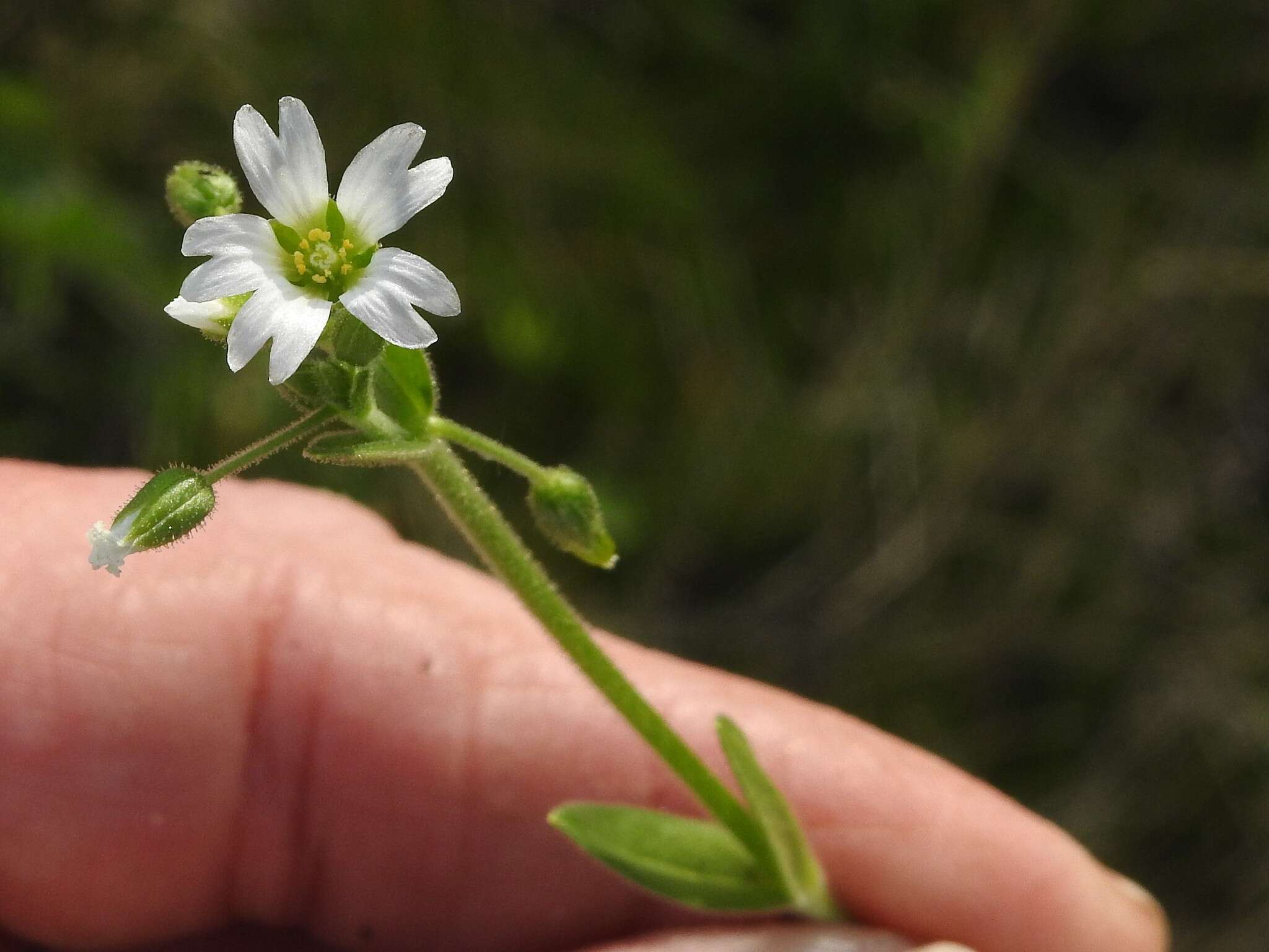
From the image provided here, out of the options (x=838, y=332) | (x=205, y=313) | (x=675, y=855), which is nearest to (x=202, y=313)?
(x=205, y=313)

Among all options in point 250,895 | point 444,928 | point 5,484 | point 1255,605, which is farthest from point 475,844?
point 1255,605

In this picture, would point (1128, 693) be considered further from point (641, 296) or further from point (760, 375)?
point (641, 296)

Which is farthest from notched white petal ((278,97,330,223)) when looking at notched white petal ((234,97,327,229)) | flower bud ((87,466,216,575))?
flower bud ((87,466,216,575))

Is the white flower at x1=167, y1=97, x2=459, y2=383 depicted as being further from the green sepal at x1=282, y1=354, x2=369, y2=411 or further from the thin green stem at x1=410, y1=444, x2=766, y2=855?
the thin green stem at x1=410, y1=444, x2=766, y2=855

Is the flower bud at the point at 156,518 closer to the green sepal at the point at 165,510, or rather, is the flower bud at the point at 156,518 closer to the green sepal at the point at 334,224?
the green sepal at the point at 165,510

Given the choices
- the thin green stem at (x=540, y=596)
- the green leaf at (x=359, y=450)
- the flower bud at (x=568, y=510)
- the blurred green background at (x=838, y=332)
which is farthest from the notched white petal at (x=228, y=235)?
the blurred green background at (x=838, y=332)

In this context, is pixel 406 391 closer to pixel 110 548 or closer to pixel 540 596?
pixel 540 596
